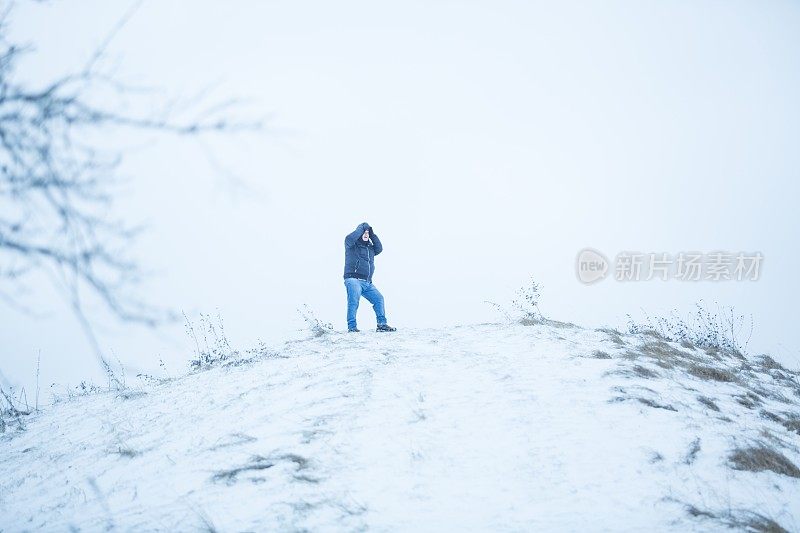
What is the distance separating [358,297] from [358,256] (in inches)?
30.4

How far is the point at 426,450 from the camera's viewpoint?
3.42 metres

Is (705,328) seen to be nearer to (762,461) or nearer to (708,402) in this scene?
(708,402)

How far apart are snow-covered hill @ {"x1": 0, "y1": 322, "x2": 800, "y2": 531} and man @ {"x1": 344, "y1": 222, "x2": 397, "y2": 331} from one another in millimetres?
2345

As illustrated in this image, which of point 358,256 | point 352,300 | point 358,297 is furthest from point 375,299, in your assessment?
point 358,256

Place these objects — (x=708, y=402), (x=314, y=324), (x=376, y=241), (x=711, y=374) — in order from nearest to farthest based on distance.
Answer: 1. (x=708, y=402)
2. (x=711, y=374)
3. (x=314, y=324)
4. (x=376, y=241)

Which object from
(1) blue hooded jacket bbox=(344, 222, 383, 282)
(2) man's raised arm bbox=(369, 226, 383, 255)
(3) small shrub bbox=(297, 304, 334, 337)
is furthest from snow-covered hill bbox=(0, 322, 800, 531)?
(2) man's raised arm bbox=(369, 226, 383, 255)

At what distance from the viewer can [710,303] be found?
8570 millimetres

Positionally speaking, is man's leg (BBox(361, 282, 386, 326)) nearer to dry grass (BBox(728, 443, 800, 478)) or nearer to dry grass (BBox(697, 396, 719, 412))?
dry grass (BBox(697, 396, 719, 412))

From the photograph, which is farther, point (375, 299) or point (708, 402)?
point (375, 299)

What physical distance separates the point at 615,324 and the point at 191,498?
26.0 feet

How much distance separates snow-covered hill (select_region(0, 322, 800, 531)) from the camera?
2773 mm

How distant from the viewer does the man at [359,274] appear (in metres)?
8.26

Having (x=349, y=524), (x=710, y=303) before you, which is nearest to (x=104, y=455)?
(x=349, y=524)

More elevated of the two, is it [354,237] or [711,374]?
[354,237]
